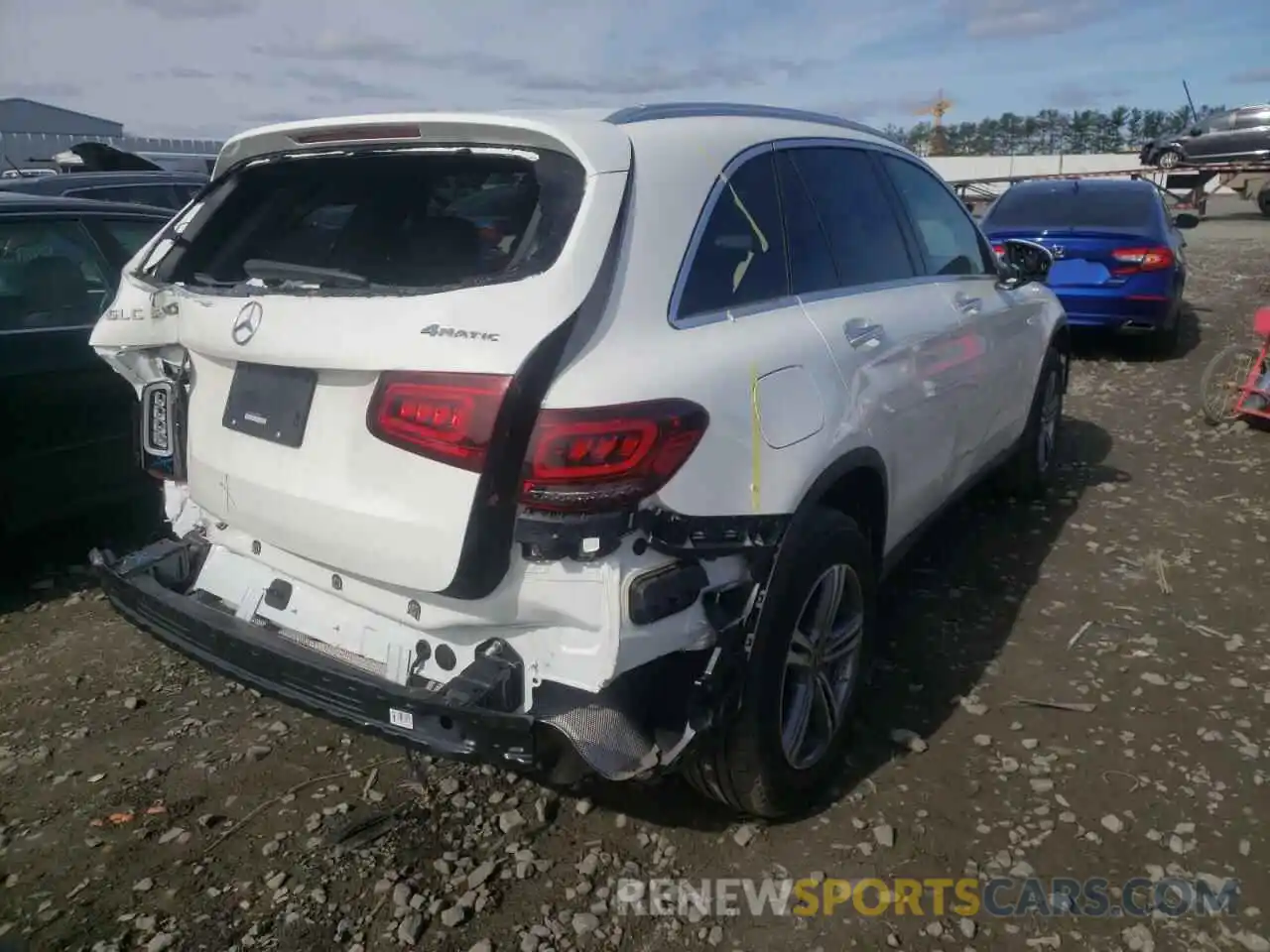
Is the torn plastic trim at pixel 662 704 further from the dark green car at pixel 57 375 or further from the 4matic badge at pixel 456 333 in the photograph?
the dark green car at pixel 57 375

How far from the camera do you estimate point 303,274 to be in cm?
260

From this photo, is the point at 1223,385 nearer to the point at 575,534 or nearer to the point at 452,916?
the point at 575,534

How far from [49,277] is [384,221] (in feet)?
7.98

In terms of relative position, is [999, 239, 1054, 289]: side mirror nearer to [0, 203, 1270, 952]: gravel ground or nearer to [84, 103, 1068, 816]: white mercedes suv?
[0, 203, 1270, 952]: gravel ground

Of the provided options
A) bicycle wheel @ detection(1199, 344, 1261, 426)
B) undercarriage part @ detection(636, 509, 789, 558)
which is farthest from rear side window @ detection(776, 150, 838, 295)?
bicycle wheel @ detection(1199, 344, 1261, 426)

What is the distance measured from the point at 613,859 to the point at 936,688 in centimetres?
146

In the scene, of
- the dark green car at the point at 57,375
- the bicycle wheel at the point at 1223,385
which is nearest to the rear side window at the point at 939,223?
the bicycle wheel at the point at 1223,385

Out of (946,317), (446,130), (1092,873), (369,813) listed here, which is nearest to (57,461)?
(369,813)

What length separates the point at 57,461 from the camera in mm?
4227

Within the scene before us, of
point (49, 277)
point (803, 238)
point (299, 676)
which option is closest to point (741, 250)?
point (803, 238)

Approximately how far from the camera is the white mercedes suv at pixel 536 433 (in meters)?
2.10

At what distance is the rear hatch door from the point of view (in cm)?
212

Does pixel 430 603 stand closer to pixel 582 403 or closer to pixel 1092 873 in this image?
pixel 582 403

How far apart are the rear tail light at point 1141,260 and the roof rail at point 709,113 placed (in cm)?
576
